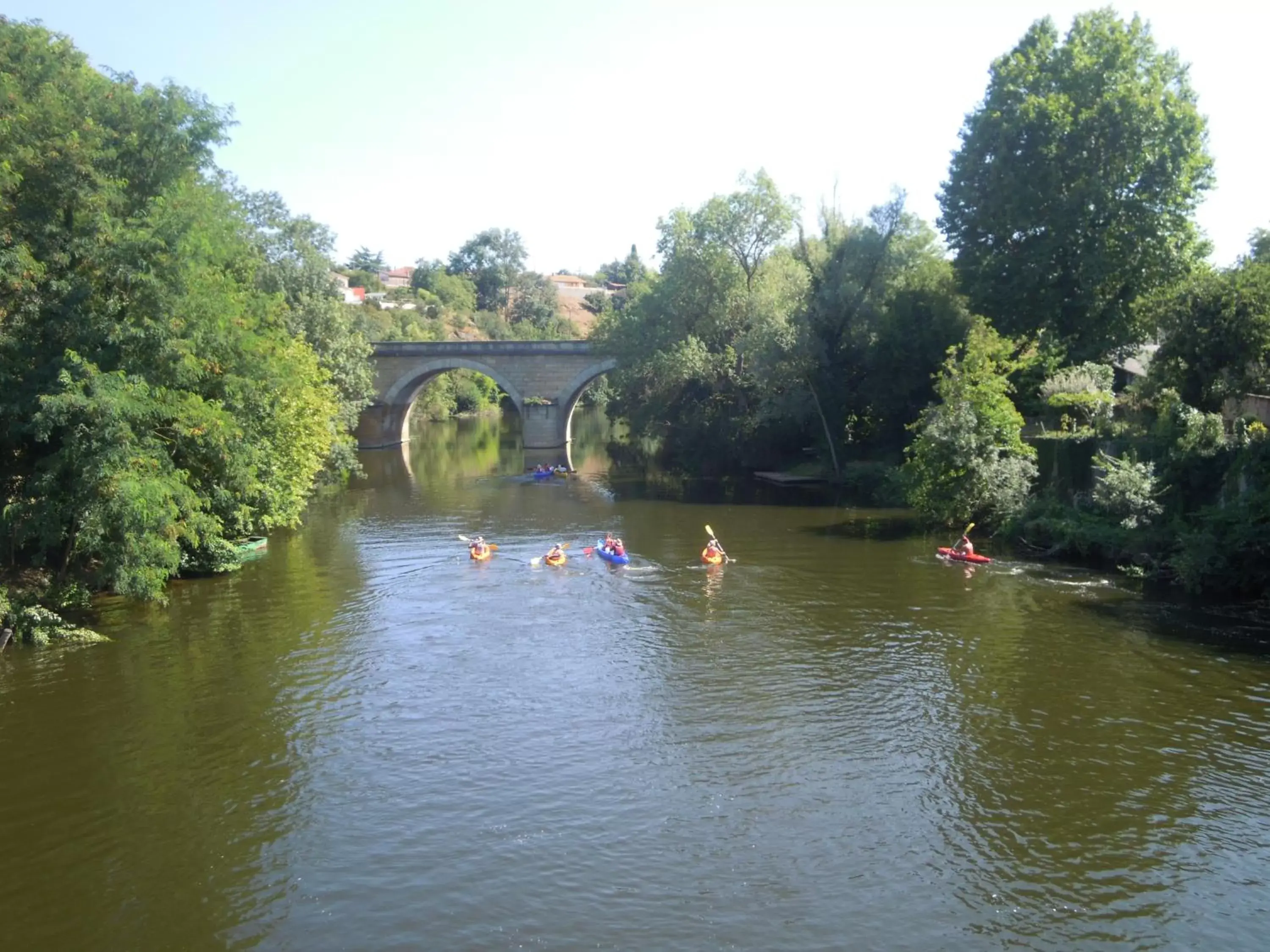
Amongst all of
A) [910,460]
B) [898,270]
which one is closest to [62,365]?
[910,460]

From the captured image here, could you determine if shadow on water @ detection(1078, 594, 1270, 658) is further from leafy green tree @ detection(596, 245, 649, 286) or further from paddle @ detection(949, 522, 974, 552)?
leafy green tree @ detection(596, 245, 649, 286)

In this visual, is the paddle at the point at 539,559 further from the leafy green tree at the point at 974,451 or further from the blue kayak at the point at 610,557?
the leafy green tree at the point at 974,451

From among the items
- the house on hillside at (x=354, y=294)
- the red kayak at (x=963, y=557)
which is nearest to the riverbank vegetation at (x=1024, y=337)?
the red kayak at (x=963, y=557)

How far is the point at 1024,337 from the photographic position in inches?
1688

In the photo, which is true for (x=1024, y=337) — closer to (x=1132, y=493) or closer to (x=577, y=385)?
(x=1132, y=493)

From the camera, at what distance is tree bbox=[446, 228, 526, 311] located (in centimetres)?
13662

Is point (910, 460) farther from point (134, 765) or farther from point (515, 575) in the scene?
point (134, 765)

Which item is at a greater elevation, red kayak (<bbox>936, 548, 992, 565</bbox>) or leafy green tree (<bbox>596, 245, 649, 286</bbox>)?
leafy green tree (<bbox>596, 245, 649, 286</bbox>)

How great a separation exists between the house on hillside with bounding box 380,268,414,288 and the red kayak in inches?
5644

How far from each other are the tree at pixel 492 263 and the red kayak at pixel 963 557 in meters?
110

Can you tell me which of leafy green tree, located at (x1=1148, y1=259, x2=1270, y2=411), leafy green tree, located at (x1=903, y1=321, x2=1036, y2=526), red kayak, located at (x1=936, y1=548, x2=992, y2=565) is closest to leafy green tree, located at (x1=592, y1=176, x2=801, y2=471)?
leafy green tree, located at (x1=903, y1=321, x2=1036, y2=526)

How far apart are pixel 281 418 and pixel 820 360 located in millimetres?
24939

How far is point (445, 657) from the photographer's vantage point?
2189cm

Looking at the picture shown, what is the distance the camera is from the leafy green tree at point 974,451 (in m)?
34.0
